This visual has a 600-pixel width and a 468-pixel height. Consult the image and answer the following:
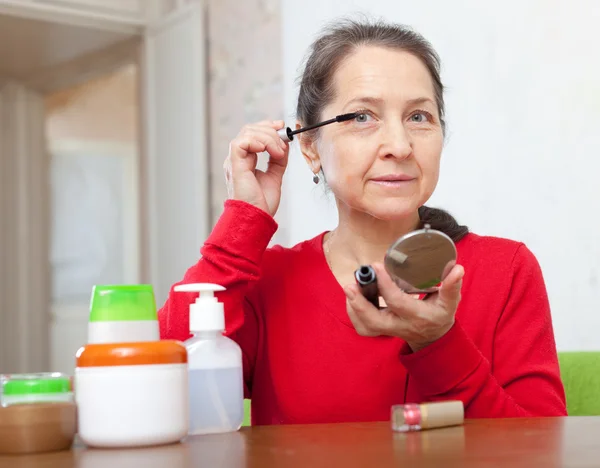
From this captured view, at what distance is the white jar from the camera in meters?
0.69

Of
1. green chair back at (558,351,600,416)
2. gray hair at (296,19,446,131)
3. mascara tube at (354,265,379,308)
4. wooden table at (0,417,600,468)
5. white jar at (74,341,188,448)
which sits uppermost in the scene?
gray hair at (296,19,446,131)

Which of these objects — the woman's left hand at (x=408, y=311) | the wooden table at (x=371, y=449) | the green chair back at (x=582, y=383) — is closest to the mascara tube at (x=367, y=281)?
the woman's left hand at (x=408, y=311)

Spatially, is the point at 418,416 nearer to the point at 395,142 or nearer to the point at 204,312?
the point at 204,312

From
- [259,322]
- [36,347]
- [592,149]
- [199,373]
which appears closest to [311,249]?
[259,322]

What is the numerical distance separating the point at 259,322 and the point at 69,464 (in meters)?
0.57

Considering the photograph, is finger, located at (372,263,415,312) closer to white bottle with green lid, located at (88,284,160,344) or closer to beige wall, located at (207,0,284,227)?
white bottle with green lid, located at (88,284,160,344)

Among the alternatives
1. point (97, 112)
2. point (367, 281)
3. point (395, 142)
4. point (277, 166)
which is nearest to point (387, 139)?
point (395, 142)

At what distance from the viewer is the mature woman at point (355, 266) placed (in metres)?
1.08

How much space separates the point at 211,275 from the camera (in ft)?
3.54

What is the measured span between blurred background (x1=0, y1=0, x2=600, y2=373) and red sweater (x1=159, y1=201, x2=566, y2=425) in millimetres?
757

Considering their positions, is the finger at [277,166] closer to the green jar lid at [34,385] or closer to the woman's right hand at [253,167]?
the woman's right hand at [253,167]

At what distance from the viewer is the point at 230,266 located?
1.08 m

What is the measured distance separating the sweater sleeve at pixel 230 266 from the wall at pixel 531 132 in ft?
3.13

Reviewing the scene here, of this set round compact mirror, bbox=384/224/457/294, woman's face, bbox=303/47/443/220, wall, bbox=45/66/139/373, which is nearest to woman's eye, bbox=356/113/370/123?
woman's face, bbox=303/47/443/220
